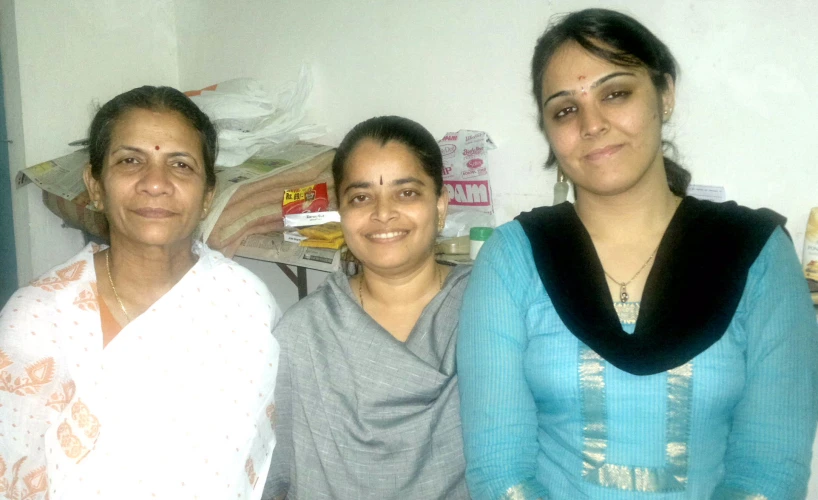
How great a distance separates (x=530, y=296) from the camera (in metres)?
1.12

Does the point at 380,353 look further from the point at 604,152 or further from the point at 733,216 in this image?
the point at 733,216

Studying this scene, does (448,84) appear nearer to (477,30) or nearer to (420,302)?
(477,30)

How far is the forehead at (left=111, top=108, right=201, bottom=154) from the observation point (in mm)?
1271

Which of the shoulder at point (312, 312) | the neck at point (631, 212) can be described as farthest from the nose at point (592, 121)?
the shoulder at point (312, 312)

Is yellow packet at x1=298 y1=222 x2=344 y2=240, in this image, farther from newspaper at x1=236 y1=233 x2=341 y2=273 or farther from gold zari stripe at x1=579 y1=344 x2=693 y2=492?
gold zari stripe at x1=579 y1=344 x2=693 y2=492

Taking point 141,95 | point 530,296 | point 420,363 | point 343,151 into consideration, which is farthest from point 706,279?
point 141,95

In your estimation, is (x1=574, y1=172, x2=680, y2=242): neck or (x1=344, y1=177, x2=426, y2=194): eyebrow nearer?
(x1=574, y1=172, x2=680, y2=242): neck

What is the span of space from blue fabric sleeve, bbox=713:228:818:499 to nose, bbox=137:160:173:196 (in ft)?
3.88

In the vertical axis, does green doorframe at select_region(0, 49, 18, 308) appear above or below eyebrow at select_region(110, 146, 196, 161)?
below

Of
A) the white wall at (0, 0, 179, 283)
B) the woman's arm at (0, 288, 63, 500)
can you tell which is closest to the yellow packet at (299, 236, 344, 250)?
the woman's arm at (0, 288, 63, 500)

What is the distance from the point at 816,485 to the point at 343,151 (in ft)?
5.37

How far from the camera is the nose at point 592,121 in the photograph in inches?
41.9

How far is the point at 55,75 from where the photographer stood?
8.72 ft

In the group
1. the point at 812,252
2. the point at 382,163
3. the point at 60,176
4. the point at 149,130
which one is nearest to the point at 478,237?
the point at 382,163
